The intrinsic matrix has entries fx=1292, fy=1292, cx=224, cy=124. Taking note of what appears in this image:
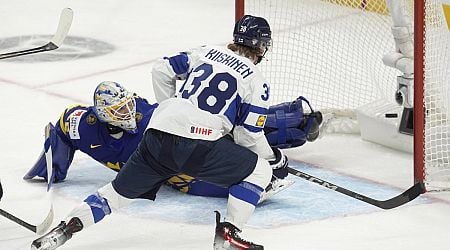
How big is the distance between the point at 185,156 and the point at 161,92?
617 mm

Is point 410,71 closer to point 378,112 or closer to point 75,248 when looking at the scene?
point 378,112

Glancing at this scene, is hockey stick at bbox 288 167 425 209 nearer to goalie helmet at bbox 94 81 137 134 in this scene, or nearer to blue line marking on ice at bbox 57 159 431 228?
blue line marking on ice at bbox 57 159 431 228

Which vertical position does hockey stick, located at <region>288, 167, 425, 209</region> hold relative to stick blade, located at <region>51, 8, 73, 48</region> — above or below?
below

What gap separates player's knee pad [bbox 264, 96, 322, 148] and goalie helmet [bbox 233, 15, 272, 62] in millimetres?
745

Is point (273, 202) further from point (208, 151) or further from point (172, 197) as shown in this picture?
point (208, 151)

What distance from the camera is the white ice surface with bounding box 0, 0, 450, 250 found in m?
3.96

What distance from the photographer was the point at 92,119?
4316 mm

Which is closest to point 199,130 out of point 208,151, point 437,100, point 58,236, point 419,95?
point 208,151

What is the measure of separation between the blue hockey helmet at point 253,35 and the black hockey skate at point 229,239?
555 mm

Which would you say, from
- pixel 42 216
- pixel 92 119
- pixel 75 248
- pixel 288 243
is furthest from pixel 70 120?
pixel 288 243

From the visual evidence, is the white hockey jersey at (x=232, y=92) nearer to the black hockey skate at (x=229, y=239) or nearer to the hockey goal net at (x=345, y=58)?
the black hockey skate at (x=229, y=239)

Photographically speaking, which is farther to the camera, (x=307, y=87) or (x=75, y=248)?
(x=307, y=87)

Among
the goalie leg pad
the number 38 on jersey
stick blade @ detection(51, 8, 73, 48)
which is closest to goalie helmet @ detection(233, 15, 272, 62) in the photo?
the number 38 on jersey

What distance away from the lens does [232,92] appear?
147 inches
